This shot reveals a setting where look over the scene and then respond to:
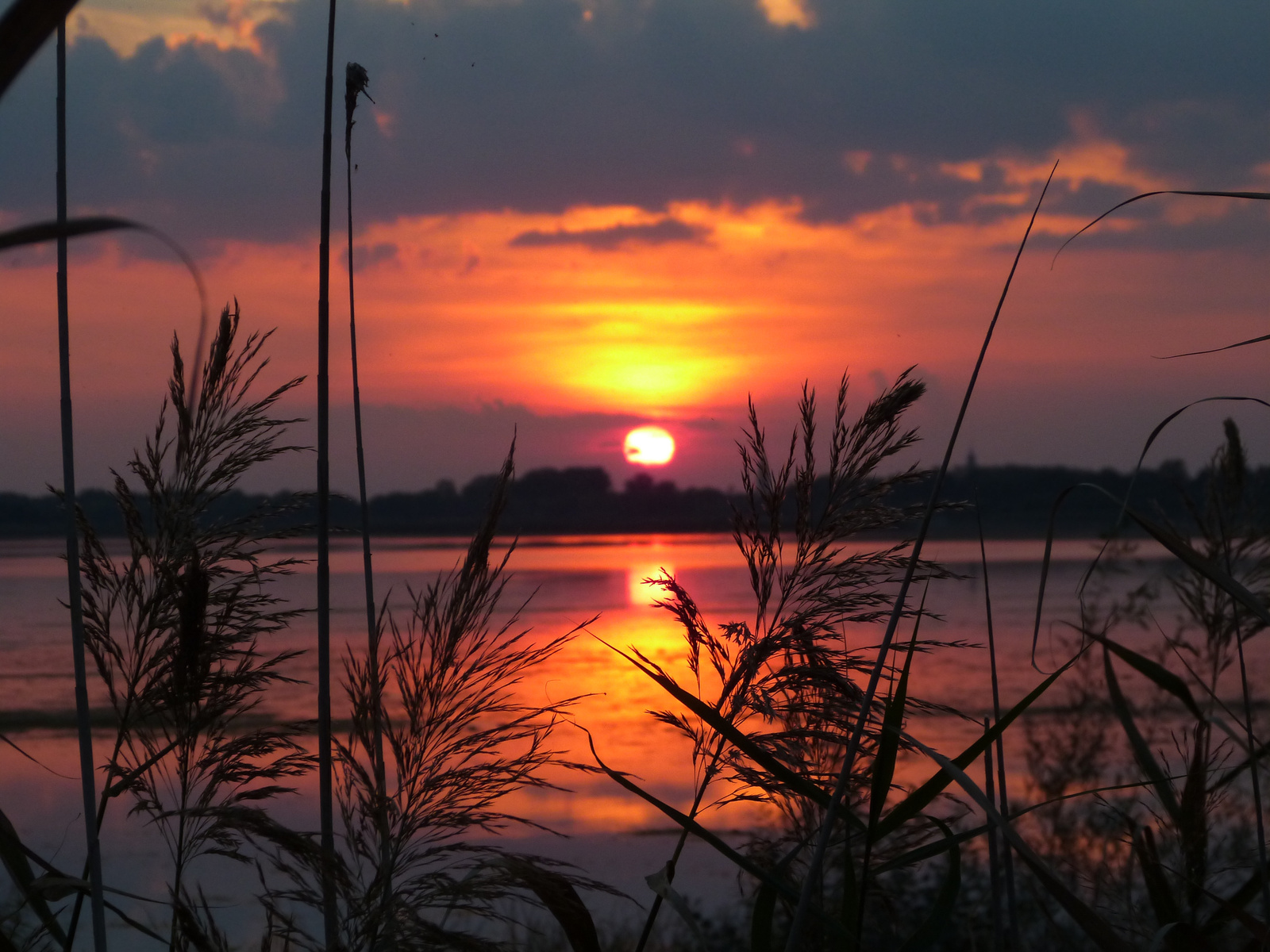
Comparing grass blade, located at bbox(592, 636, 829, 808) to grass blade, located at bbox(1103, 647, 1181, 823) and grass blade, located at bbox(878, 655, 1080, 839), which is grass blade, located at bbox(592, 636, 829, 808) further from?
grass blade, located at bbox(1103, 647, 1181, 823)

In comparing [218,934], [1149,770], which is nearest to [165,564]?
[218,934]

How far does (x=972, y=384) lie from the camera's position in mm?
1257

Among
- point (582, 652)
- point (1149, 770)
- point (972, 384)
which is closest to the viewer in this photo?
point (972, 384)

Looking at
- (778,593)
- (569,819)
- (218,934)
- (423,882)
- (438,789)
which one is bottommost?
(569,819)

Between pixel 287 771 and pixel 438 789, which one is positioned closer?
pixel 438 789

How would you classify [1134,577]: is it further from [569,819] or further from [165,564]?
[165,564]

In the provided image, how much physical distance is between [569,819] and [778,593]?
6203 millimetres

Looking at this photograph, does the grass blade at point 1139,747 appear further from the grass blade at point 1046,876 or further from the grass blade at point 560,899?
→ the grass blade at point 560,899

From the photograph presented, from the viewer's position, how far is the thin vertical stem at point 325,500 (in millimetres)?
1646

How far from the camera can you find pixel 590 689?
9984 millimetres

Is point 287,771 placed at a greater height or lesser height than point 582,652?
greater

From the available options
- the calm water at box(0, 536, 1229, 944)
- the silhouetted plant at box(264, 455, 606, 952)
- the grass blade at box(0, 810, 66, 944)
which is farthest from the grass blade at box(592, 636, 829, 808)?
the grass blade at box(0, 810, 66, 944)

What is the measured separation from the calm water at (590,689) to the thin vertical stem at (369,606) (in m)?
0.19

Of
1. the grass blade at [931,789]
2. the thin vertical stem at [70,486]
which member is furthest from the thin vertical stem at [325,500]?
the grass blade at [931,789]
